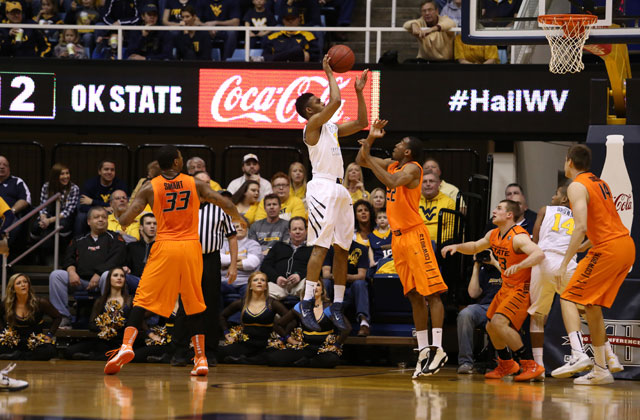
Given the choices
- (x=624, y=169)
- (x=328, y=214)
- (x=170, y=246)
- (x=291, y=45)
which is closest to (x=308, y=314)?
(x=328, y=214)

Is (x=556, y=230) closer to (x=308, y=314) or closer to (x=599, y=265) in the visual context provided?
(x=599, y=265)

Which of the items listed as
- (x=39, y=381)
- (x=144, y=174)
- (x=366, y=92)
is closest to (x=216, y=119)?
(x=366, y=92)

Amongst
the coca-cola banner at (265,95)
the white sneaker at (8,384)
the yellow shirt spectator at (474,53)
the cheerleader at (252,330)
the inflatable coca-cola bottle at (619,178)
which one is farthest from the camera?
the yellow shirt spectator at (474,53)

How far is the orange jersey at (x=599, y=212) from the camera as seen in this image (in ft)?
30.0

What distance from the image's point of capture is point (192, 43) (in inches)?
579

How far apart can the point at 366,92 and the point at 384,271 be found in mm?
2773

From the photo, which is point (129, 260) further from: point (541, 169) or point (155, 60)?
point (541, 169)

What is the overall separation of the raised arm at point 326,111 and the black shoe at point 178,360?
283 centimetres

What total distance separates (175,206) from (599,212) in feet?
12.6

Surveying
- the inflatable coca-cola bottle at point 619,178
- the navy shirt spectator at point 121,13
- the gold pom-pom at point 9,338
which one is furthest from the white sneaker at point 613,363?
the navy shirt spectator at point 121,13

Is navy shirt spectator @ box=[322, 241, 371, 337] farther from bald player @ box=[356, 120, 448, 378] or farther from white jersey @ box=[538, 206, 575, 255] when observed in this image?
white jersey @ box=[538, 206, 575, 255]

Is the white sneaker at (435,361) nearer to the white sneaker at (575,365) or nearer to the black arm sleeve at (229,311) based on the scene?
the white sneaker at (575,365)

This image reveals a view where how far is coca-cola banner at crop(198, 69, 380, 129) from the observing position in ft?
44.4

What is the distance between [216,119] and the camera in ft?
45.1
